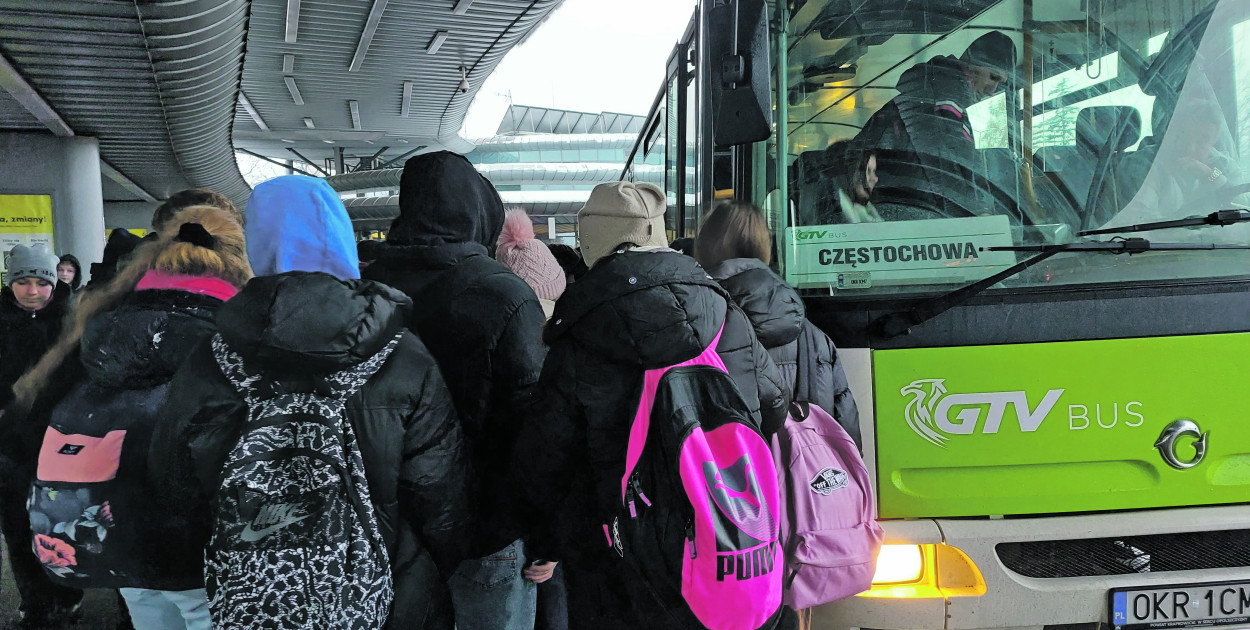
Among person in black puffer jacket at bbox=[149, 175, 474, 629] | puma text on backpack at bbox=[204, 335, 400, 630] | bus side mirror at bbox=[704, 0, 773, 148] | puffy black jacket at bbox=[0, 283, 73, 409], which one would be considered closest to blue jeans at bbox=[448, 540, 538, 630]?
person in black puffer jacket at bbox=[149, 175, 474, 629]

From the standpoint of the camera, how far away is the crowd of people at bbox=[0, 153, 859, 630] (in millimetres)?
1780

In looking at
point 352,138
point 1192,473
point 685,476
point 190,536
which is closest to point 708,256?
point 685,476

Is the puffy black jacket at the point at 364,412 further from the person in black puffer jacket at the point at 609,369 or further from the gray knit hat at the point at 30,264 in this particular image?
the gray knit hat at the point at 30,264

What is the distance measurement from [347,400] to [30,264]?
4.45m

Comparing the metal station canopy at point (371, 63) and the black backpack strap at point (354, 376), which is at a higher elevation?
the metal station canopy at point (371, 63)

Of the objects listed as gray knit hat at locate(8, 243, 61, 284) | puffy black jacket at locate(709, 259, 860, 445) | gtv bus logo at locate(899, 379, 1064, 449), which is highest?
gray knit hat at locate(8, 243, 61, 284)

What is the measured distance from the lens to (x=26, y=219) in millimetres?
11367

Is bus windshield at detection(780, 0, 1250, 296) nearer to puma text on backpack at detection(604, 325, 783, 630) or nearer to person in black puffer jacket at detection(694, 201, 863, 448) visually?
person in black puffer jacket at detection(694, 201, 863, 448)

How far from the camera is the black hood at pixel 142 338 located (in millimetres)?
2346

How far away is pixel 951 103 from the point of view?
274 centimetres

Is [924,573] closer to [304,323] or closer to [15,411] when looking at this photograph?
[304,323]

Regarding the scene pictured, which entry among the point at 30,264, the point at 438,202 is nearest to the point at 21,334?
the point at 30,264

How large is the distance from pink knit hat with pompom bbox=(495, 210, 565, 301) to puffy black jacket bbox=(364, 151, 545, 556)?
186cm

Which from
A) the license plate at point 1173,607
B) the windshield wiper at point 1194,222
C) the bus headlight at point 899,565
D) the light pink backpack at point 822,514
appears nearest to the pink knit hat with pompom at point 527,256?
the light pink backpack at point 822,514
